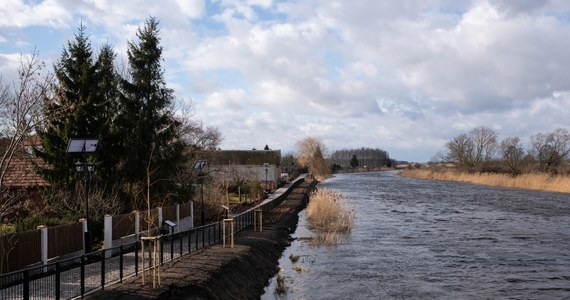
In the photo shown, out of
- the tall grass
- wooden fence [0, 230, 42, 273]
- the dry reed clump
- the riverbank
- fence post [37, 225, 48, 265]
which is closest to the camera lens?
the riverbank

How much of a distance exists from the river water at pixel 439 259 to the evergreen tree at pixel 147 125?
6627 millimetres

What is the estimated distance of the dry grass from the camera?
60406mm

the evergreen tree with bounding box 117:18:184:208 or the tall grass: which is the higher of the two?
the evergreen tree with bounding box 117:18:184:208

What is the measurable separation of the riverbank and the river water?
28.2 inches

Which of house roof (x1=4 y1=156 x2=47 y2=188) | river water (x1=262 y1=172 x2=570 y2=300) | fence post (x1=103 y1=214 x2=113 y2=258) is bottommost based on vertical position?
river water (x1=262 y1=172 x2=570 y2=300)

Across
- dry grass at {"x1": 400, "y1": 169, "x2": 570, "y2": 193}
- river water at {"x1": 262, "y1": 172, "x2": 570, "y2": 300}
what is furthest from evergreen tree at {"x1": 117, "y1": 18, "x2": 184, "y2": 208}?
dry grass at {"x1": 400, "y1": 169, "x2": 570, "y2": 193}

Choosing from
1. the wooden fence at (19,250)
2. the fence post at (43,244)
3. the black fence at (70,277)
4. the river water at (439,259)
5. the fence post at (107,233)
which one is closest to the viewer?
the black fence at (70,277)

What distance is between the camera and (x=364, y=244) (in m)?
26.4

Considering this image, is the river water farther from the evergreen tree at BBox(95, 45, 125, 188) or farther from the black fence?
the evergreen tree at BBox(95, 45, 125, 188)

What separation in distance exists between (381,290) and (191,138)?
2928 cm

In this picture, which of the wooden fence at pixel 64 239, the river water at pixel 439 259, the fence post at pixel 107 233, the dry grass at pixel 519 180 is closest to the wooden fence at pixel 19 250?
the wooden fence at pixel 64 239

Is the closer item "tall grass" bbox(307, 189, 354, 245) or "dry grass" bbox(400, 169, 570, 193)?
"tall grass" bbox(307, 189, 354, 245)

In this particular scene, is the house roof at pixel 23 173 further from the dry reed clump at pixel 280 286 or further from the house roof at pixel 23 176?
the dry reed clump at pixel 280 286

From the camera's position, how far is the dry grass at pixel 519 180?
60.4 metres
